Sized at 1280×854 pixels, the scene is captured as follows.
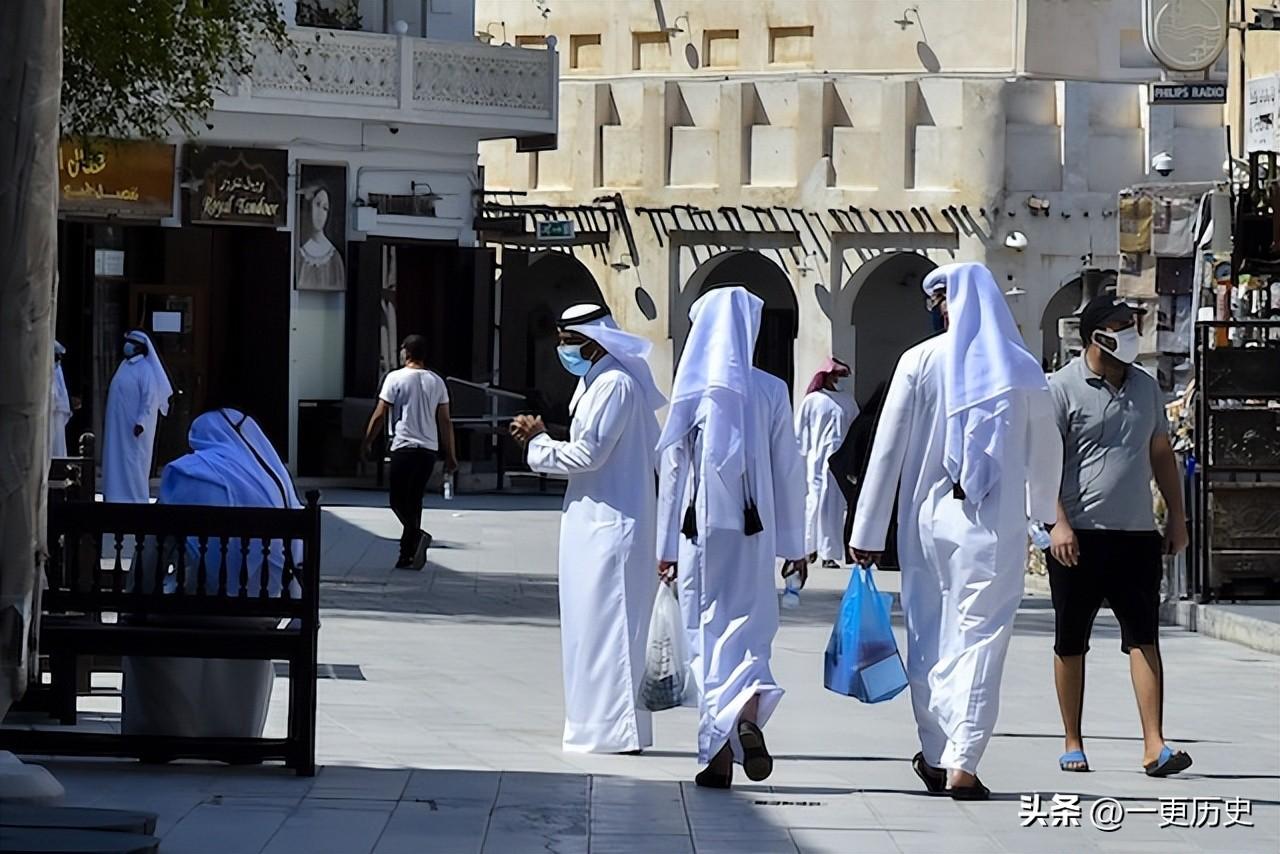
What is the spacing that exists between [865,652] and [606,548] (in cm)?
135

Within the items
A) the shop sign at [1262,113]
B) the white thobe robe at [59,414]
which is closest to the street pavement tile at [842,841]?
the white thobe robe at [59,414]

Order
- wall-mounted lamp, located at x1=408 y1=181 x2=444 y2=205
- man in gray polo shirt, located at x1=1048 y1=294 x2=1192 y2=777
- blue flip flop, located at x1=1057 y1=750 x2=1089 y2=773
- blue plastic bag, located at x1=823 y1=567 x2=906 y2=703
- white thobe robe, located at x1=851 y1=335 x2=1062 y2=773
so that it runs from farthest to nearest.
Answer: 1. wall-mounted lamp, located at x1=408 y1=181 x2=444 y2=205
2. blue flip flop, located at x1=1057 y1=750 x2=1089 y2=773
3. man in gray polo shirt, located at x1=1048 y1=294 x2=1192 y2=777
4. blue plastic bag, located at x1=823 y1=567 x2=906 y2=703
5. white thobe robe, located at x1=851 y1=335 x2=1062 y2=773

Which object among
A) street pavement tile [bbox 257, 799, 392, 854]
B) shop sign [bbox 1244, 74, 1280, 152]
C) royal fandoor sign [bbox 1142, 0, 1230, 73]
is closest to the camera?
street pavement tile [bbox 257, 799, 392, 854]

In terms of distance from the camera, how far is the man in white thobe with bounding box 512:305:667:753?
33.0ft

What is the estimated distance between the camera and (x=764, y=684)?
9172 mm

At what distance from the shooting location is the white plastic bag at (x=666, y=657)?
374 inches

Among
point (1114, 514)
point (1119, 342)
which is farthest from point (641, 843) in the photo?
point (1119, 342)

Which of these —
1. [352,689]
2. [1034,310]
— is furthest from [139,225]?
[352,689]

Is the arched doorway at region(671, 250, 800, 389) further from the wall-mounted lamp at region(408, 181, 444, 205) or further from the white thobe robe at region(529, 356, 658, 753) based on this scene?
the white thobe robe at region(529, 356, 658, 753)

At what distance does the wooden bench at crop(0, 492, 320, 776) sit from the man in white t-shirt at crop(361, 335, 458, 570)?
10.4 meters

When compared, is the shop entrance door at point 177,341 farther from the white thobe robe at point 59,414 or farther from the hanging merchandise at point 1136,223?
the hanging merchandise at point 1136,223

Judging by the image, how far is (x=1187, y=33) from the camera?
20.6m

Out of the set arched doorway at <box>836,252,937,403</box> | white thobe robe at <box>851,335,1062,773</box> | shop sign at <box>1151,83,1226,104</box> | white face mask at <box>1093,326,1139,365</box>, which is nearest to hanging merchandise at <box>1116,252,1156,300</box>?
shop sign at <box>1151,83,1226,104</box>

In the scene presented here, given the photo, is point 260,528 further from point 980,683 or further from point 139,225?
point 139,225
